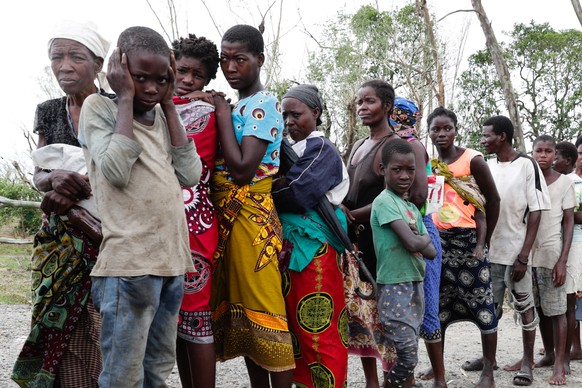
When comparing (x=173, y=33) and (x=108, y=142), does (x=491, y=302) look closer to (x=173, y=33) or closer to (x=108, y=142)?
(x=108, y=142)

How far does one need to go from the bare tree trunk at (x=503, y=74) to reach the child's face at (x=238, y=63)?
671cm

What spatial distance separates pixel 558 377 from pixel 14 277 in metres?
9.74

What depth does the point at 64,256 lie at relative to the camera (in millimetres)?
2785

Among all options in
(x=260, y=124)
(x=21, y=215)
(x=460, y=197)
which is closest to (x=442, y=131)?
(x=460, y=197)

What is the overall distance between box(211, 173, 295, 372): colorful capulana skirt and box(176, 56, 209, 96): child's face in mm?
441

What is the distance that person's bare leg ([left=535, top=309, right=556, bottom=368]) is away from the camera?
534 cm

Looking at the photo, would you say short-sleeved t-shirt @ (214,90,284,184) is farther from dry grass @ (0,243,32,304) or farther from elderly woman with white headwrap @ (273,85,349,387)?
dry grass @ (0,243,32,304)

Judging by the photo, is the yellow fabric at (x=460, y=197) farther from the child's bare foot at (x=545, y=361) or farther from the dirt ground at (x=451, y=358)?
the child's bare foot at (x=545, y=361)

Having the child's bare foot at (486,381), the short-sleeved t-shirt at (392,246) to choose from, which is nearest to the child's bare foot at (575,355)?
the child's bare foot at (486,381)

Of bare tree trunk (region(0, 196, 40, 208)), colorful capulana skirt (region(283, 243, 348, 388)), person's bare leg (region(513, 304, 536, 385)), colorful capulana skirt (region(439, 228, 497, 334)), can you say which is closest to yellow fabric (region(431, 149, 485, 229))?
colorful capulana skirt (region(439, 228, 497, 334))

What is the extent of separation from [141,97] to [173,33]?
37.6 feet

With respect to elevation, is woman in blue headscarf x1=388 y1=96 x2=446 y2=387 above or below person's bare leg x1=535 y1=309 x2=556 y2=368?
above

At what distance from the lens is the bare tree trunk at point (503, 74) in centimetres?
899

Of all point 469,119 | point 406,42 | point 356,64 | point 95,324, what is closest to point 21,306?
point 95,324
